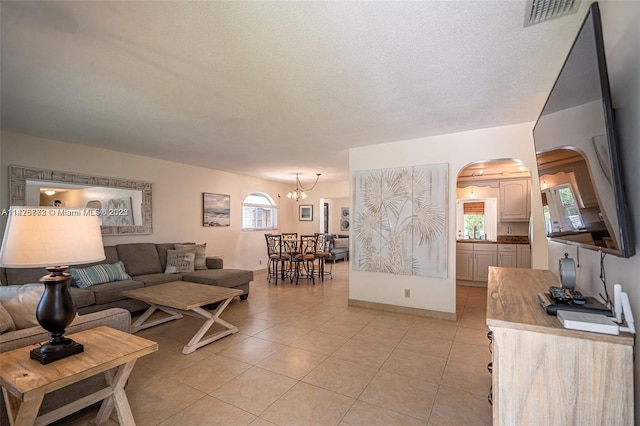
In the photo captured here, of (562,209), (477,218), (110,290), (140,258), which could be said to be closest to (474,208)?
(477,218)

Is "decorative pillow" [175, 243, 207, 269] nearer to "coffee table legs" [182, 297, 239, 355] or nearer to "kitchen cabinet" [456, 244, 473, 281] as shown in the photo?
"coffee table legs" [182, 297, 239, 355]

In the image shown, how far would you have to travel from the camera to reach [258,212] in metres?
7.89

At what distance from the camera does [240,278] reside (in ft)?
16.1

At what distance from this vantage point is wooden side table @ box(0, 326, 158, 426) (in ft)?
4.26

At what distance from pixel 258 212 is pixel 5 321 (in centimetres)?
619

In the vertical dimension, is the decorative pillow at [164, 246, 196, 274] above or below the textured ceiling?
below

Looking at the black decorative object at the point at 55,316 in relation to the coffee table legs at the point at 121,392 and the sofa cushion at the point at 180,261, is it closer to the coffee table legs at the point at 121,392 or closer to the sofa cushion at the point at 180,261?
the coffee table legs at the point at 121,392

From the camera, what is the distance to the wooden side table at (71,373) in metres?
1.30

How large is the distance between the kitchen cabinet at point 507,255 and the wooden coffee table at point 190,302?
4.94 metres

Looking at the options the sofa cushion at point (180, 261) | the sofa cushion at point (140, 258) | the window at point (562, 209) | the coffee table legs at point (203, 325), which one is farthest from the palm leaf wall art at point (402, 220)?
the sofa cushion at point (140, 258)

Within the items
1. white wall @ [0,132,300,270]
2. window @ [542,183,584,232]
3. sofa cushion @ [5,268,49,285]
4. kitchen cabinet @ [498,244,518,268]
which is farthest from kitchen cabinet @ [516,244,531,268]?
sofa cushion @ [5,268,49,285]

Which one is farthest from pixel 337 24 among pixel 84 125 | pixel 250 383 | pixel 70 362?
pixel 84 125

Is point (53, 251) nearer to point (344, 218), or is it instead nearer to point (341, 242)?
point (341, 242)

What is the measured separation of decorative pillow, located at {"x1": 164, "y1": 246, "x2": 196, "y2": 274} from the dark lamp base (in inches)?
134
